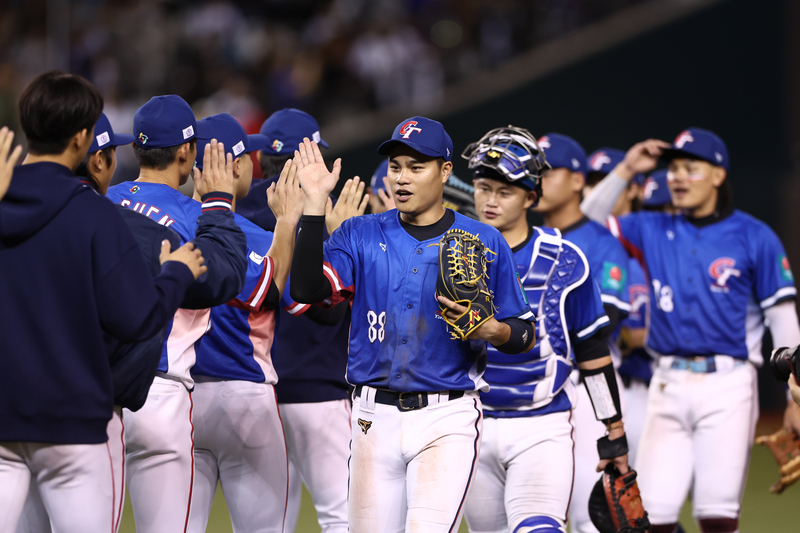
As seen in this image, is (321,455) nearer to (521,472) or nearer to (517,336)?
(521,472)

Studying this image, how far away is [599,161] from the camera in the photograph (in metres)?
7.82

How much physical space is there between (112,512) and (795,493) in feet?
23.5

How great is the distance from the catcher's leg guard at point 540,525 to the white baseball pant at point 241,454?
119 cm

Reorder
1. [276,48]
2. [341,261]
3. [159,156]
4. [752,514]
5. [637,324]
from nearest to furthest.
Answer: [341,261] → [159,156] → [637,324] → [752,514] → [276,48]

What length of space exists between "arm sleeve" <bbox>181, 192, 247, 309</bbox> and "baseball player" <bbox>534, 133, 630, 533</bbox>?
2546 mm

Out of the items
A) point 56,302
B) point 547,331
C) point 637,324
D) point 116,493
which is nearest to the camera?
point 56,302

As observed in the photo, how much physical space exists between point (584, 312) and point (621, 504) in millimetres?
927

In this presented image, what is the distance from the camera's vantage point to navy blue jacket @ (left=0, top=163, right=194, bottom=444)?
2.94 meters

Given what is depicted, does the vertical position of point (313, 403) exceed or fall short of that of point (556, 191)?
it falls short

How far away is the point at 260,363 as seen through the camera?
4512 millimetres

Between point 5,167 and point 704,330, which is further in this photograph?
point 704,330

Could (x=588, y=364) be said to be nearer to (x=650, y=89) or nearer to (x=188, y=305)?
(x=188, y=305)

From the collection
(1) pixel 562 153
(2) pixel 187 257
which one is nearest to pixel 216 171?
(2) pixel 187 257

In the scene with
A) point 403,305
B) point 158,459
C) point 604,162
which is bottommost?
point 158,459
